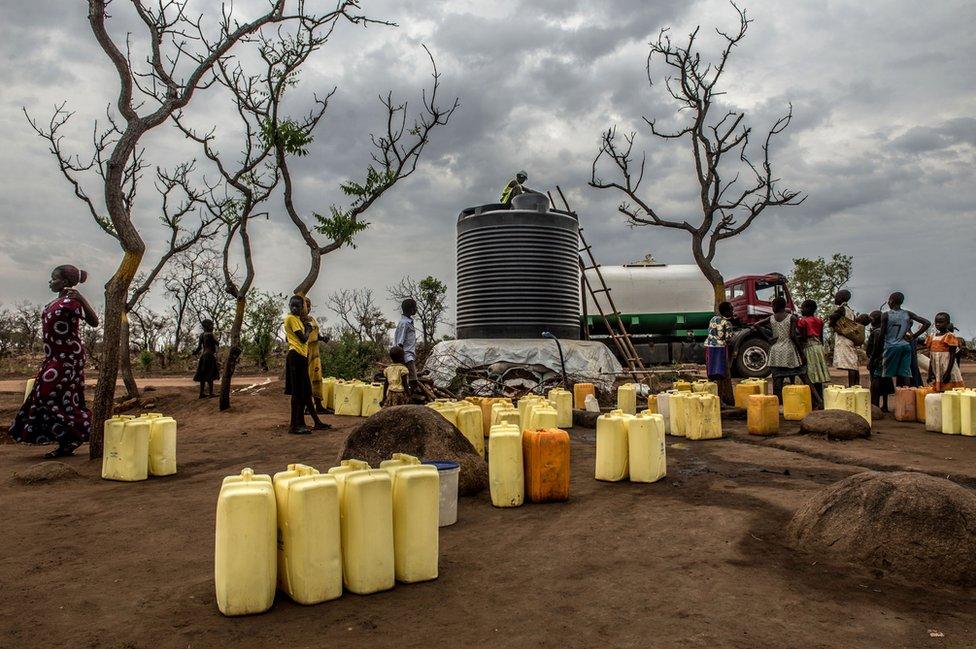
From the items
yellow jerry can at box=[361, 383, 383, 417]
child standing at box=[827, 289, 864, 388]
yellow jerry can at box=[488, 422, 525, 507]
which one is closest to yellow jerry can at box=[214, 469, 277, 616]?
yellow jerry can at box=[488, 422, 525, 507]

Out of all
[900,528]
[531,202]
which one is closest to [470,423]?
[900,528]

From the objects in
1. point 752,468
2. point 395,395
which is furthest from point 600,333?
point 752,468

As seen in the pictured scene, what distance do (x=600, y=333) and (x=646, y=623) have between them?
54.7 ft

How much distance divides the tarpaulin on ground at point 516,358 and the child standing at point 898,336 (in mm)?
4522

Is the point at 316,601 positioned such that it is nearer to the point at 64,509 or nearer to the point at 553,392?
the point at 64,509

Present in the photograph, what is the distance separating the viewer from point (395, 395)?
337 inches

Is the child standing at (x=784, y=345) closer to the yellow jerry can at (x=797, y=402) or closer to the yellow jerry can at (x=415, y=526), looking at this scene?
the yellow jerry can at (x=797, y=402)

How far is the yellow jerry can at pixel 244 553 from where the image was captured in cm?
279

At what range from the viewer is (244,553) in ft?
9.20

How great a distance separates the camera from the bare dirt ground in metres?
2.61

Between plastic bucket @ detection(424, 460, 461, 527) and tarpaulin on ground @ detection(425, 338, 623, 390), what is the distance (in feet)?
25.7

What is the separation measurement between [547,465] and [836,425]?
3980mm

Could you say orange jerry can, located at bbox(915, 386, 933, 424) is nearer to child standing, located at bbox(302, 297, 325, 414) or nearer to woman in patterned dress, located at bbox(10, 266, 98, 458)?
child standing, located at bbox(302, 297, 325, 414)

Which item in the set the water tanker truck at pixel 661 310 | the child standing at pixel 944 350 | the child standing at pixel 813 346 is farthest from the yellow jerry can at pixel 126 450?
the water tanker truck at pixel 661 310
